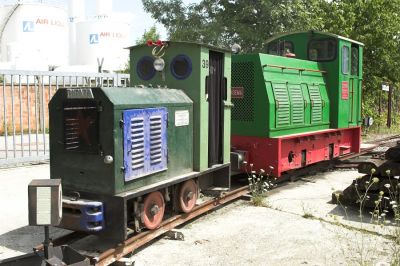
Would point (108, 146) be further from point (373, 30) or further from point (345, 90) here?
point (373, 30)

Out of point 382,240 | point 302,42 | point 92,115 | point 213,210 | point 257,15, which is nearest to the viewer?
point 92,115

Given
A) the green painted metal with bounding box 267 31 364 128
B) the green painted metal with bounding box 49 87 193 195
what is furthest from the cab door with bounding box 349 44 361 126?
the green painted metal with bounding box 49 87 193 195

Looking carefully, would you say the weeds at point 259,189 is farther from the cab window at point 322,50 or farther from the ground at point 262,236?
the cab window at point 322,50

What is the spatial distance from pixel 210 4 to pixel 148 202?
12164mm

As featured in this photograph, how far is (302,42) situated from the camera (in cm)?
1003

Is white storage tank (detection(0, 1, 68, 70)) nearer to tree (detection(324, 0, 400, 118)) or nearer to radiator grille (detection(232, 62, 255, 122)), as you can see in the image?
tree (detection(324, 0, 400, 118))

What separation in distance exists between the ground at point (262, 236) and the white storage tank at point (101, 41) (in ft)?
111

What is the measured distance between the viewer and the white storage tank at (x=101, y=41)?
40.2 m

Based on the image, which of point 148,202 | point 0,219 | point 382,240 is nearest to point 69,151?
point 148,202

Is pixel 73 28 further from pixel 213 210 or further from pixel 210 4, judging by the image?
pixel 213 210

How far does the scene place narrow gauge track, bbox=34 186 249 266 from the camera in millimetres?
4620

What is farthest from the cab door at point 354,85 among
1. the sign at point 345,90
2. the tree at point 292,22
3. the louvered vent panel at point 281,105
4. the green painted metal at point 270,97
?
the tree at point 292,22

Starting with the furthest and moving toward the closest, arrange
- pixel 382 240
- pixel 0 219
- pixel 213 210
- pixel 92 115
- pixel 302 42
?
pixel 302 42 < pixel 213 210 < pixel 0 219 < pixel 382 240 < pixel 92 115

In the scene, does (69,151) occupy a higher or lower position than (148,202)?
higher
